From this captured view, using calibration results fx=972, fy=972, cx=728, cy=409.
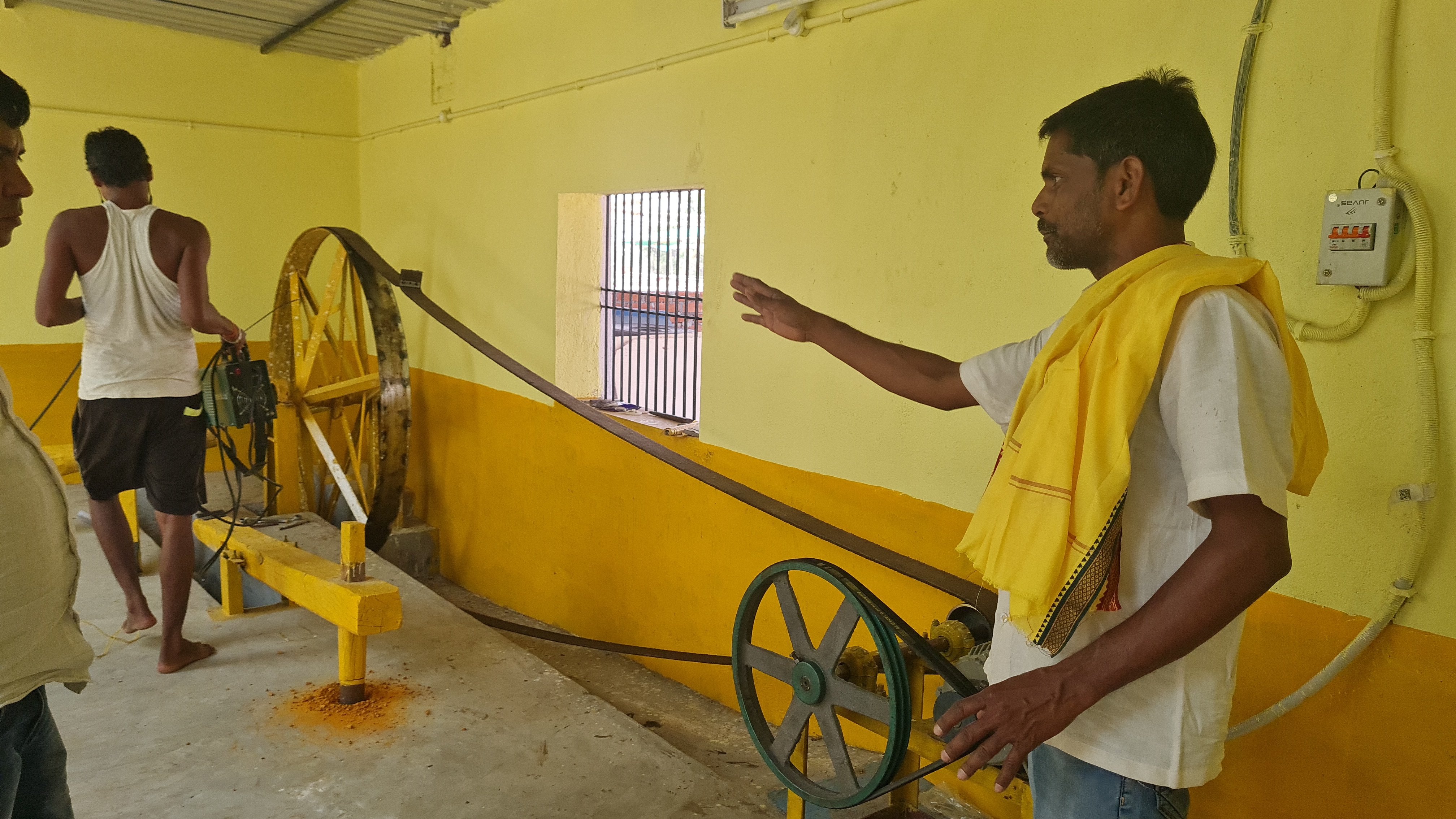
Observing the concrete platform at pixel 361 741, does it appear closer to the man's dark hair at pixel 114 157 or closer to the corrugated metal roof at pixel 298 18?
the man's dark hair at pixel 114 157

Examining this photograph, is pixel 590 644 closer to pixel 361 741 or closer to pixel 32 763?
pixel 361 741

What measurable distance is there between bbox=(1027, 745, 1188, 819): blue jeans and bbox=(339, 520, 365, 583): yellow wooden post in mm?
2488

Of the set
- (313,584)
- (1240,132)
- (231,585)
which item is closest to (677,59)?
(1240,132)

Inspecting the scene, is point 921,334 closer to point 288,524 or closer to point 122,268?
point 122,268

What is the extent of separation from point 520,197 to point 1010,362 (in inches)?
173

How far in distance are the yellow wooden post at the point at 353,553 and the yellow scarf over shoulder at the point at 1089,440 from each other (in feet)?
8.20

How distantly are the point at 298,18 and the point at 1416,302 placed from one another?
251 inches

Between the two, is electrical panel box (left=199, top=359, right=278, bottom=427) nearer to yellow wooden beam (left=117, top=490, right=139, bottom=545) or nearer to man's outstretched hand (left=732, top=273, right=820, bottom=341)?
yellow wooden beam (left=117, top=490, right=139, bottom=545)

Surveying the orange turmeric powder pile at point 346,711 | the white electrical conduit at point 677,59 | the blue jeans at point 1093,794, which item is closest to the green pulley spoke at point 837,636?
the blue jeans at point 1093,794

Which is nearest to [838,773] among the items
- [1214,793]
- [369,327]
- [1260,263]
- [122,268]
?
[1260,263]

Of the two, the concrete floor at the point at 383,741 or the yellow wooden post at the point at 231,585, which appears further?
the yellow wooden post at the point at 231,585

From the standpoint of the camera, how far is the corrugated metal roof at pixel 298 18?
5.87 m

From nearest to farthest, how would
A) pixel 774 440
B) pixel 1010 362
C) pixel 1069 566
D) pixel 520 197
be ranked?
pixel 1069 566 → pixel 1010 362 → pixel 774 440 → pixel 520 197

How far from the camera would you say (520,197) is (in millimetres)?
5621
